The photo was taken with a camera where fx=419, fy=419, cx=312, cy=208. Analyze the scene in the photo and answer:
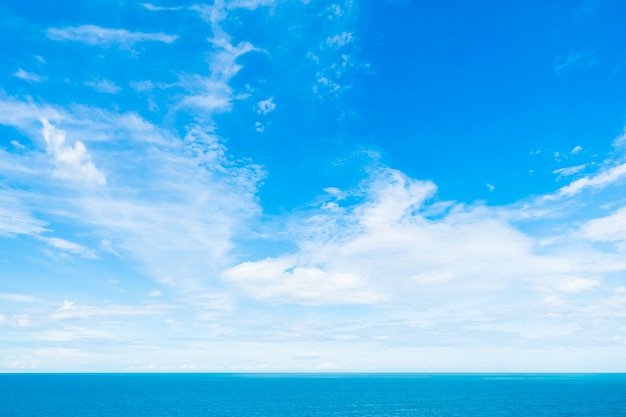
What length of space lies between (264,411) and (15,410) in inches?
2908

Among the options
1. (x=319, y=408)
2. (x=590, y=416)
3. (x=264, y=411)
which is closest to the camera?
(x=590, y=416)

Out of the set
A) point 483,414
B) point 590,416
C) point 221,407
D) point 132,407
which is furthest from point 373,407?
point 132,407

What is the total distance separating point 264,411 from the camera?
121188mm

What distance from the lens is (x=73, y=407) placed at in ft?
426

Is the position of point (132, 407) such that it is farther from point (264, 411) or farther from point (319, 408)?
point (319, 408)

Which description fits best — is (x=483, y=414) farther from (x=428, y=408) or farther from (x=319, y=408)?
(x=319, y=408)

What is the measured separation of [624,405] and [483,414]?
189 ft

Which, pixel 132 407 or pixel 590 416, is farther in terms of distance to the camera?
pixel 132 407

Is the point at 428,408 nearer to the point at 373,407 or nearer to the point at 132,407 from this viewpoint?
the point at 373,407

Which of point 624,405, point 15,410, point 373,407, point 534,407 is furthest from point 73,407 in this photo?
point 624,405

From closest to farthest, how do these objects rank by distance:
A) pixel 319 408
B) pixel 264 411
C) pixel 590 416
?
pixel 590 416 → pixel 264 411 → pixel 319 408

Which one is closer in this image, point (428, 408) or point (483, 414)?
point (483, 414)

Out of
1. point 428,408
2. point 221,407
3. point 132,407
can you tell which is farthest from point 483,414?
point 132,407

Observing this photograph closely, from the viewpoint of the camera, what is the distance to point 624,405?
13538cm
